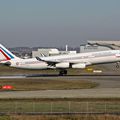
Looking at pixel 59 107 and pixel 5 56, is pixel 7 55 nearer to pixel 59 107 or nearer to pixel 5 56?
pixel 5 56

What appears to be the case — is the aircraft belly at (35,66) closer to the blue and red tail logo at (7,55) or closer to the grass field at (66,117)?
the blue and red tail logo at (7,55)

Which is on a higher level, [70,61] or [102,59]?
[102,59]

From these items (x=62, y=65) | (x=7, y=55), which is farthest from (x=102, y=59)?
(x=7, y=55)

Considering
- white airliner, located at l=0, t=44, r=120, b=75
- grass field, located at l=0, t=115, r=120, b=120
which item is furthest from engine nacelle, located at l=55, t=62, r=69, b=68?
grass field, located at l=0, t=115, r=120, b=120

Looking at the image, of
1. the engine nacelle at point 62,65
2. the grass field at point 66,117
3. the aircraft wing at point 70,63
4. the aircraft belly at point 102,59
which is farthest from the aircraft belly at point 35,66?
the grass field at point 66,117

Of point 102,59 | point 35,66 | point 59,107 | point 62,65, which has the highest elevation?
point 102,59

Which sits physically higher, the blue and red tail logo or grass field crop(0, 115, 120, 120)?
the blue and red tail logo

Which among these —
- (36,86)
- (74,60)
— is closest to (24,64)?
(74,60)

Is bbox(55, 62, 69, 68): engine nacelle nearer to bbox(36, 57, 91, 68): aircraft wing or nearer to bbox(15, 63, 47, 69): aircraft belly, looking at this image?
bbox(36, 57, 91, 68): aircraft wing

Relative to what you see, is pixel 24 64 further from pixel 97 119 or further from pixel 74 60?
pixel 97 119

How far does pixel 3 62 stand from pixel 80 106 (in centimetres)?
5310

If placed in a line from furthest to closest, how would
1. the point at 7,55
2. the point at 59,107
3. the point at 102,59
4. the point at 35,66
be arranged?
1. the point at 7,55
2. the point at 35,66
3. the point at 102,59
4. the point at 59,107

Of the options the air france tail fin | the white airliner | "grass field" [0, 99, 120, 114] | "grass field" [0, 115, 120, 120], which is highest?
the air france tail fin

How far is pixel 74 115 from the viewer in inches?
1372
